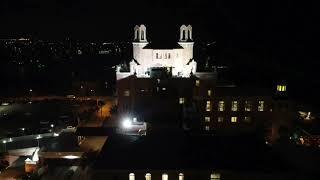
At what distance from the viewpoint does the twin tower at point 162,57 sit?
44.6m

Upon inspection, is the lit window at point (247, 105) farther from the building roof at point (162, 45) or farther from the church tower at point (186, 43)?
the building roof at point (162, 45)

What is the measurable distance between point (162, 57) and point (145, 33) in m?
3.34

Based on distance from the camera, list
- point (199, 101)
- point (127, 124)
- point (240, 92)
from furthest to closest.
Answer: point (199, 101) < point (240, 92) < point (127, 124)

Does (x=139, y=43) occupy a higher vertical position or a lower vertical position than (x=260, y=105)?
higher

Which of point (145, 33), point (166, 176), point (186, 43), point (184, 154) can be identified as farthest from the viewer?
point (186, 43)

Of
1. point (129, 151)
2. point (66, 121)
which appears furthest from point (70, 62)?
point (129, 151)

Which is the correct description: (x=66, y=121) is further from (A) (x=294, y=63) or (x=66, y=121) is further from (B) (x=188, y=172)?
(A) (x=294, y=63)

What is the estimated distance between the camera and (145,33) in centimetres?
4569

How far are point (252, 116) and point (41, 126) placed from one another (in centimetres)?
2300

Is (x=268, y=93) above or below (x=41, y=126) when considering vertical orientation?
above

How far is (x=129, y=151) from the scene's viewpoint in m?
25.2

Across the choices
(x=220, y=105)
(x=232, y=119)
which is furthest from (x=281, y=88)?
(x=220, y=105)

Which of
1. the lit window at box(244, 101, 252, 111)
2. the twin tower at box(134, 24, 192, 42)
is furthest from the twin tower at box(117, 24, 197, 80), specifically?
the lit window at box(244, 101, 252, 111)

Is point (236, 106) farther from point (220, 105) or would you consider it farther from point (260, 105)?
point (260, 105)
